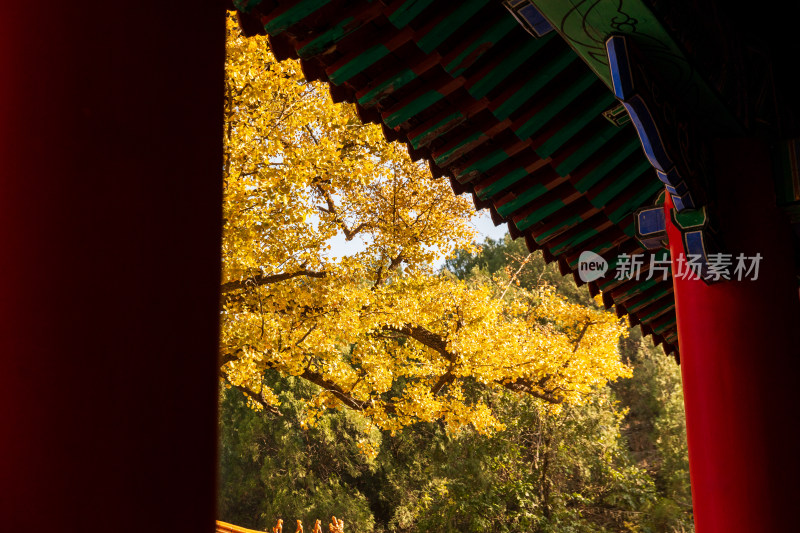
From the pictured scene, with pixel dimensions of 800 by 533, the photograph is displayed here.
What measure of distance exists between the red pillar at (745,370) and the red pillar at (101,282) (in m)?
1.79

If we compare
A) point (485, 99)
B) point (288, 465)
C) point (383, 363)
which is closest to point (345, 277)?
point (383, 363)

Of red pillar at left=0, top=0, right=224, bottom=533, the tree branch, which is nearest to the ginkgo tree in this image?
the tree branch

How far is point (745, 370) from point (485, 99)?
116 cm

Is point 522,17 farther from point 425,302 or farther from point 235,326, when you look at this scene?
point 425,302

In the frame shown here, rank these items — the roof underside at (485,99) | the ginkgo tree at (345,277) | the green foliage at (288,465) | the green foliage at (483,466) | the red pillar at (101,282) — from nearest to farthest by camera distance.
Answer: the red pillar at (101,282), the roof underside at (485,99), the ginkgo tree at (345,277), the green foliage at (483,466), the green foliage at (288,465)

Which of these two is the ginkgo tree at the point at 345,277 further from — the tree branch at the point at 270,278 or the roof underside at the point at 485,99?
the roof underside at the point at 485,99

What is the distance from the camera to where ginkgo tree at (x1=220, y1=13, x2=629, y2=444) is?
6840mm

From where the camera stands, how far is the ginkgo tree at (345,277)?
684 centimetres

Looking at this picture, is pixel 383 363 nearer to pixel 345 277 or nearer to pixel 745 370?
pixel 345 277

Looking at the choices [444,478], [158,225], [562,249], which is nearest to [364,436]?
[444,478]

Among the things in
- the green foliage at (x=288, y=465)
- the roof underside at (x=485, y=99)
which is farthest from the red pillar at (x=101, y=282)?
the green foliage at (x=288, y=465)

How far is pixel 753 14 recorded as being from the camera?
2117 mm

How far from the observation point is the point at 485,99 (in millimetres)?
2219

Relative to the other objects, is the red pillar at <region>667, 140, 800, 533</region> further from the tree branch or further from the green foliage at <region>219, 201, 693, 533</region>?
the green foliage at <region>219, 201, 693, 533</region>
